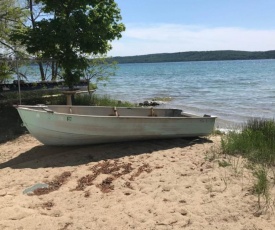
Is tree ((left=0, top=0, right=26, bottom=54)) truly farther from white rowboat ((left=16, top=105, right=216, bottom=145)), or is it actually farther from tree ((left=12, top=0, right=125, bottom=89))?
white rowboat ((left=16, top=105, right=216, bottom=145))

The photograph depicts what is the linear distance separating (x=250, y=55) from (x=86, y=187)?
487ft

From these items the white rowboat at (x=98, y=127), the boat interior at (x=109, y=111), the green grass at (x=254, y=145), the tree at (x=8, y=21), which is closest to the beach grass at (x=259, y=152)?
the green grass at (x=254, y=145)

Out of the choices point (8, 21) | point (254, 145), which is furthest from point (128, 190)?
point (8, 21)

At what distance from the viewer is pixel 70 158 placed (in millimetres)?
7797

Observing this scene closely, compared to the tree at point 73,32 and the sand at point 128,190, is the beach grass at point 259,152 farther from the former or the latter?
the tree at point 73,32

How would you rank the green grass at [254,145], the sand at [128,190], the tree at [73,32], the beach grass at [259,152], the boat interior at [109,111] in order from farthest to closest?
1. the tree at [73,32]
2. the boat interior at [109,111]
3. the green grass at [254,145]
4. the beach grass at [259,152]
5. the sand at [128,190]

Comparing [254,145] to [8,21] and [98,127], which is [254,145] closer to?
[98,127]

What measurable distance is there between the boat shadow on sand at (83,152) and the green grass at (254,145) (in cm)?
123

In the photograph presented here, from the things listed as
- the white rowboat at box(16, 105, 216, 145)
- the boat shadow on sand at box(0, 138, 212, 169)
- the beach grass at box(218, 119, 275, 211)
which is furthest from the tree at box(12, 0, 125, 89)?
the beach grass at box(218, 119, 275, 211)

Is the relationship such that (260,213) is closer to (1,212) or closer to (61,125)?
(1,212)

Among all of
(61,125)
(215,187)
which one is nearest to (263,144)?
(215,187)

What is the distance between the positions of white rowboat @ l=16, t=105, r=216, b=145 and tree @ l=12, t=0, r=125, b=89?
2.92 meters

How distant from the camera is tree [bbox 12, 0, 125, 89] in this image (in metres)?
11.2

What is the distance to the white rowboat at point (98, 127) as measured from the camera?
804 cm
